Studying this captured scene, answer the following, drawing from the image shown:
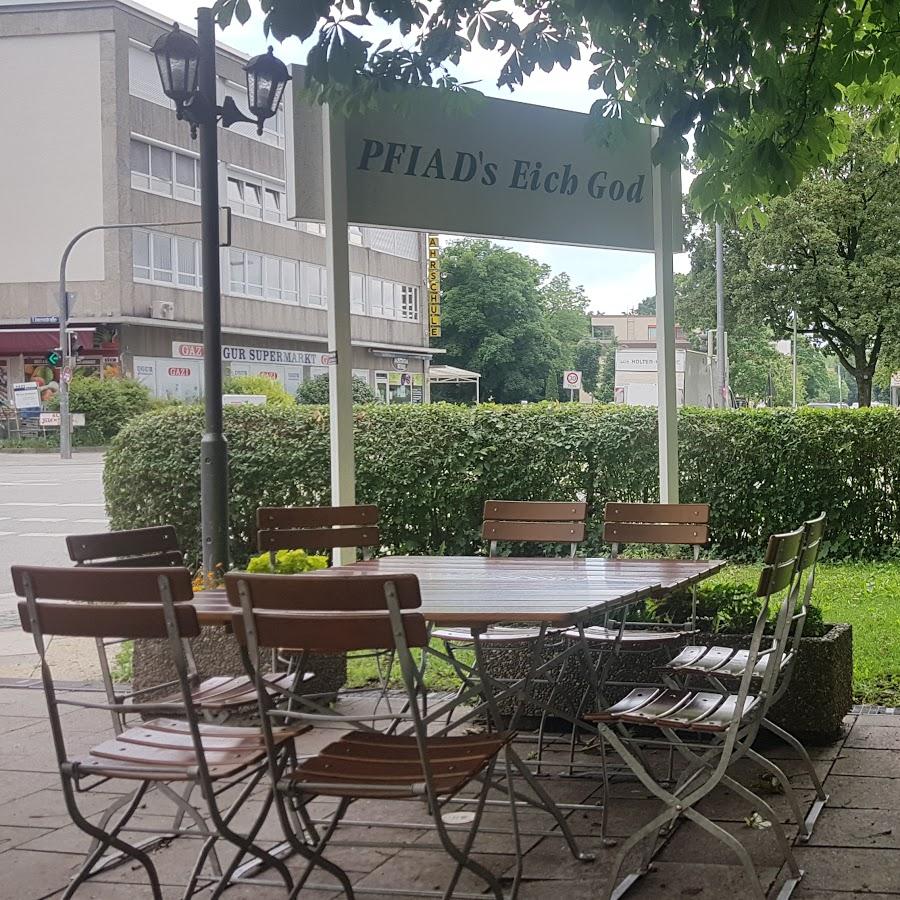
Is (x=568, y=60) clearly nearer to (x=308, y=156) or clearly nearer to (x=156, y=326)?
(x=308, y=156)

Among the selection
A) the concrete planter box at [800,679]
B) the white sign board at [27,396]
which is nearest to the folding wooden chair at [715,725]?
the concrete planter box at [800,679]

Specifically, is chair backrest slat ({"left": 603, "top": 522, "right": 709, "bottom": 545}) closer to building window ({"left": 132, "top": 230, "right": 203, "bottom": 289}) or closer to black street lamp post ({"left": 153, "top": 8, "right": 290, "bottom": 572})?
black street lamp post ({"left": 153, "top": 8, "right": 290, "bottom": 572})

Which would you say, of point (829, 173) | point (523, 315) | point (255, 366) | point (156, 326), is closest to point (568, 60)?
point (829, 173)

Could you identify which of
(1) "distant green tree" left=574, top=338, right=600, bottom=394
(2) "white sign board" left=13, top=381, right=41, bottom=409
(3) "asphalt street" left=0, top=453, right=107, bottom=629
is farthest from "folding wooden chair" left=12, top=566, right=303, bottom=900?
(1) "distant green tree" left=574, top=338, right=600, bottom=394

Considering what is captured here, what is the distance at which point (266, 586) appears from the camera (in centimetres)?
371

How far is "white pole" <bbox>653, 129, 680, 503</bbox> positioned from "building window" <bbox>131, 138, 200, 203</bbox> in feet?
115

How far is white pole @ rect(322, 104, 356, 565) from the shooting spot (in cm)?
779

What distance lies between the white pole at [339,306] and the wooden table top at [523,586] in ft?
4.94

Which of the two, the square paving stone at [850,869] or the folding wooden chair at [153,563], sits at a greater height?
the folding wooden chair at [153,563]

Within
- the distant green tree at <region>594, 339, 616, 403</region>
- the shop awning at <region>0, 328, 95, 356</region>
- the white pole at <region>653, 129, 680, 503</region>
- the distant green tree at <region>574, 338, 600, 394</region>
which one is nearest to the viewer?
the white pole at <region>653, 129, 680, 503</region>

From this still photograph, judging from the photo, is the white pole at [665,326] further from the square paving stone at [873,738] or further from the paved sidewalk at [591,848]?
the paved sidewalk at [591,848]

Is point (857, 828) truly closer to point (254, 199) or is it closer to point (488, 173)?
point (488, 173)

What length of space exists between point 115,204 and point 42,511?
70.8 ft

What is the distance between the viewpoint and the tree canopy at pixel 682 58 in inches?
216
